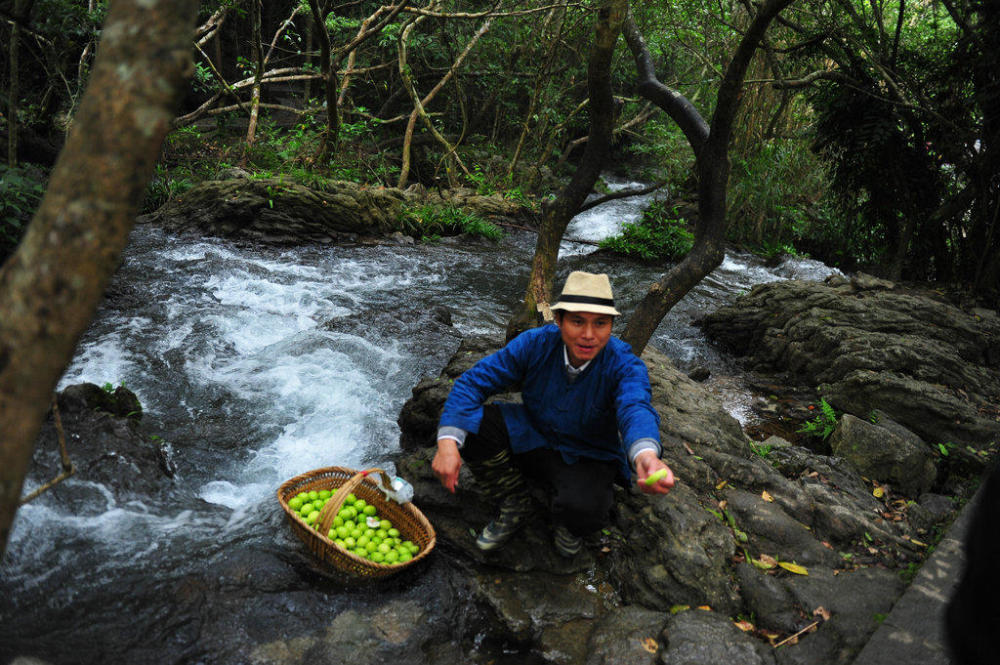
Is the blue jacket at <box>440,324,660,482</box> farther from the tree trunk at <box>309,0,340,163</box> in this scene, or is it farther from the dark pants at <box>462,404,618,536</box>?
the tree trunk at <box>309,0,340,163</box>

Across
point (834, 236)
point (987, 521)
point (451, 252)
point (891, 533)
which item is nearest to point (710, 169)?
point (891, 533)

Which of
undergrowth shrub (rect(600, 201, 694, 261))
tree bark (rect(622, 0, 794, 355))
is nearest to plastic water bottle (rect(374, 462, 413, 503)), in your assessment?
tree bark (rect(622, 0, 794, 355))

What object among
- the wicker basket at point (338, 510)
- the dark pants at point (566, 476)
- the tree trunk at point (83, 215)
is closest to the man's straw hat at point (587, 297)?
the dark pants at point (566, 476)

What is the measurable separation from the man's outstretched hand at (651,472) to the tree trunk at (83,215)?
73.6 inches

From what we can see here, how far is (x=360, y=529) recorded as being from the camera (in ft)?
10.7

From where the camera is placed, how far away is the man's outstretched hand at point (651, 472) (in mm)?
2262

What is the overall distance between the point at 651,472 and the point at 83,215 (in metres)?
1.98

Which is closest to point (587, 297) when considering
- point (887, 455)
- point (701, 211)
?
point (701, 211)

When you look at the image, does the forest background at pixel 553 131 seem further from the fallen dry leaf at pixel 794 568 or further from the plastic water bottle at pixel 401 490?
the fallen dry leaf at pixel 794 568

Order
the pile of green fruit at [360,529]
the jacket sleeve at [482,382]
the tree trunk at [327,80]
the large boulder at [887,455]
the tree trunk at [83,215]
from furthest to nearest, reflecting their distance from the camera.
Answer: the tree trunk at [327,80], the large boulder at [887,455], the pile of green fruit at [360,529], the jacket sleeve at [482,382], the tree trunk at [83,215]

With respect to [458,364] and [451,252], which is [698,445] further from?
[451,252]

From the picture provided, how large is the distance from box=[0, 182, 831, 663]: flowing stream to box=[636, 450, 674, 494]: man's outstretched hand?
1370 mm

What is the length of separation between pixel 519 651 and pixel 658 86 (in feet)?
17.0

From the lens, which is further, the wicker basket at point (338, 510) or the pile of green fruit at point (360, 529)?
the pile of green fruit at point (360, 529)
